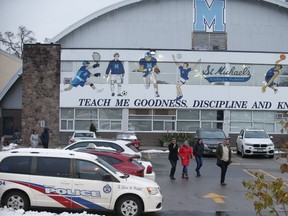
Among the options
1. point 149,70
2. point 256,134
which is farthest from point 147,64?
point 256,134

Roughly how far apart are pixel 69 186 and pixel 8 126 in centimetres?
3375

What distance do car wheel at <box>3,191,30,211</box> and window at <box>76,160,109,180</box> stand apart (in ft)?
4.36

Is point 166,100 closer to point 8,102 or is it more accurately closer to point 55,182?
point 8,102

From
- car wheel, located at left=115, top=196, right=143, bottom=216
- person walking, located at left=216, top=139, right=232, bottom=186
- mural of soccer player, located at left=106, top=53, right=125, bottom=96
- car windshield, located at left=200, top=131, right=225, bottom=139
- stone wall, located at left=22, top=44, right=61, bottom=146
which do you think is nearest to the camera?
car wheel, located at left=115, top=196, right=143, bottom=216

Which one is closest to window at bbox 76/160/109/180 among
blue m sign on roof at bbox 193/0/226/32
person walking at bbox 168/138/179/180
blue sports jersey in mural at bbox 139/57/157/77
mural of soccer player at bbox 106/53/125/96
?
person walking at bbox 168/138/179/180

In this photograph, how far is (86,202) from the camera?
1078cm

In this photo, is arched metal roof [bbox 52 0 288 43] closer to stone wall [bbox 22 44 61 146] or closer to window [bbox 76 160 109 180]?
stone wall [bbox 22 44 61 146]

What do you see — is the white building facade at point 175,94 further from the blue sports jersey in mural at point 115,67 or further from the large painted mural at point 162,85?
the blue sports jersey in mural at point 115,67

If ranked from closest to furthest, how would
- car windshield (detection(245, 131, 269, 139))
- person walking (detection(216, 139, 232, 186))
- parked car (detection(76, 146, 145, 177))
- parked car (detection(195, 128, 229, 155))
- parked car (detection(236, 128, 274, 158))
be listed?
parked car (detection(76, 146, 145, 177))
person walking (detection(216, 139, 232, 186))
parked car (detection(195, 128, 229, 155))
parked car (detection(236, 128, 274, 158))
car windshield (detection(245, 131, 269, 139))

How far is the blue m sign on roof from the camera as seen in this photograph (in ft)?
136

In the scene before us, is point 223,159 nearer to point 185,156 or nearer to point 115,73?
point 185,156

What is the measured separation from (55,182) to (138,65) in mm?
26343

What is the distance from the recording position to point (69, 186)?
10.8m

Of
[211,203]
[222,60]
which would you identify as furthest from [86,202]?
[222,60]
